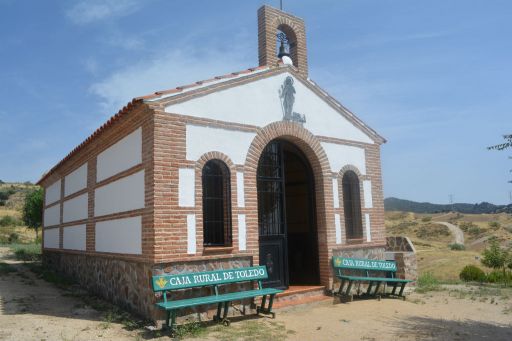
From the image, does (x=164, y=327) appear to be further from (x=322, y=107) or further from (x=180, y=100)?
(x=322, y=107)

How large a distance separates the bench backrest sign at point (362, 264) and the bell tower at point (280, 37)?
4.61 m

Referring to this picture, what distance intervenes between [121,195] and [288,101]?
14.1 feet

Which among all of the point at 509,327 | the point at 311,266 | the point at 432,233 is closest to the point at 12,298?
the point at 311,266

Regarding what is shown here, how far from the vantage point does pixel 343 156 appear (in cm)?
1062

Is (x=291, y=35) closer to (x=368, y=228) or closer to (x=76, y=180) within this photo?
(x=368, y=228)

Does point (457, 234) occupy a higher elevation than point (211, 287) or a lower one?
lower

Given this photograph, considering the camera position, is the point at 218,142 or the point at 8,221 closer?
the point at 218,142

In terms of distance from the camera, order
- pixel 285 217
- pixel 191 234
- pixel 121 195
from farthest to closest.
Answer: pixel 285 217, pixel 121 195, pixel 191 234

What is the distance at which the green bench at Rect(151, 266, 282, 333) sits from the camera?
6848 mm

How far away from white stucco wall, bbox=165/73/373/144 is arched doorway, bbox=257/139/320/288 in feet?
2.60

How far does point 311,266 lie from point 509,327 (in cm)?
432

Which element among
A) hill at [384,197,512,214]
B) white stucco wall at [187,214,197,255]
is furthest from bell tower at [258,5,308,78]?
hill at [384,197,512,214]

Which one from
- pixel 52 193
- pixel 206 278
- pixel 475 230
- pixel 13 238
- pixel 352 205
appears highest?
pixel 52 193

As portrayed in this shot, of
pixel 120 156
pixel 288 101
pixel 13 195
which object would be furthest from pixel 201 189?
pixel 13 195
